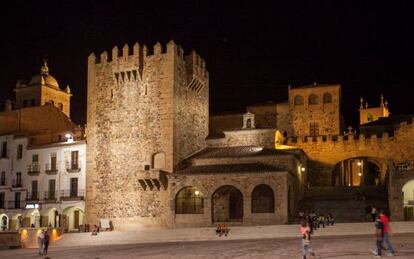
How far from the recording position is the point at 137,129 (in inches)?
1770

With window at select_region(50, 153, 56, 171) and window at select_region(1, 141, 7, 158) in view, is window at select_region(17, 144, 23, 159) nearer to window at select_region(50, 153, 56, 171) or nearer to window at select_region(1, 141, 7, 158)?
window at select_region(1, 141, 7, 158)

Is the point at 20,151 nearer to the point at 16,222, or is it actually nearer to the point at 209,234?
the point at 16,222

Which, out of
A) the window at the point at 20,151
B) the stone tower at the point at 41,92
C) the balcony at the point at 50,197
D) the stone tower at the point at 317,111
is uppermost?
the stone tower at the point at 41,92

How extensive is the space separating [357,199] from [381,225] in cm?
2198

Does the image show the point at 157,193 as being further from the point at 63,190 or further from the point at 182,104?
the point at 63,190

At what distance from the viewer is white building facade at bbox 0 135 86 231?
48688 millimetres

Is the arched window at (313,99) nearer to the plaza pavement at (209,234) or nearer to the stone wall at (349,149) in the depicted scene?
the stone wall at (349,149)

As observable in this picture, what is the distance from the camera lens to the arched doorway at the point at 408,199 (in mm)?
38656

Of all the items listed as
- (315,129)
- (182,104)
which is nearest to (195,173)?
(182,104)

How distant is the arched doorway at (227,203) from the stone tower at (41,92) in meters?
36.5

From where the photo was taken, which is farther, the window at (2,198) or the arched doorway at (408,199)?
the window at (2,198)

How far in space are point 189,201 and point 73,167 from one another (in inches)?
481

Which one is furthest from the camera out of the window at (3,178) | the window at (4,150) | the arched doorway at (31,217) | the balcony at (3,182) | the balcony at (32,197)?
the window at (4,150)

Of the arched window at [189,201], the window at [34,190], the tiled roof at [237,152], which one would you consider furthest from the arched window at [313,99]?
the window at [34,190]
